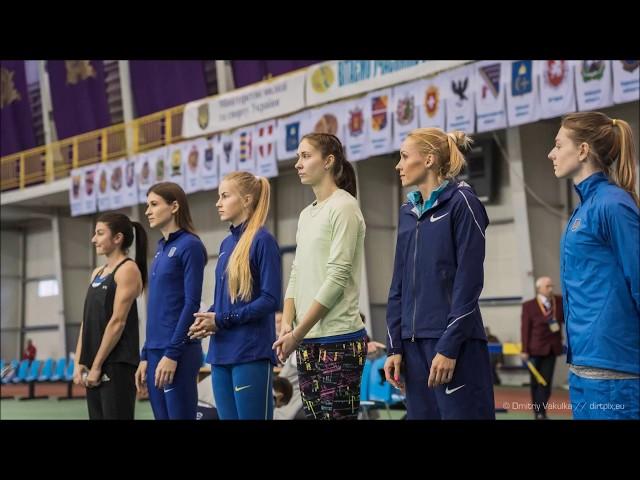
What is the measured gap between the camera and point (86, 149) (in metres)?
23.6

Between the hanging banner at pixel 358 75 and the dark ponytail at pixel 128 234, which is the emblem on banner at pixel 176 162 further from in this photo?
the dark ponytail at pixel 128 234

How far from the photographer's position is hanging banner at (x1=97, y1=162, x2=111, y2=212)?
66.4ft

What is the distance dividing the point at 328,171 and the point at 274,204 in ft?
51.3

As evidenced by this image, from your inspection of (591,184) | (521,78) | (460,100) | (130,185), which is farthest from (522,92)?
(130,185)

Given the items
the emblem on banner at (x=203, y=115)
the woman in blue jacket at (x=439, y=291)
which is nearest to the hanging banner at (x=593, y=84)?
the woman in blue jacket at (x=439, y=291)

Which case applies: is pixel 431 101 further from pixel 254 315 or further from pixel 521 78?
pixel 254 315

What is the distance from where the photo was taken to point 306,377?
3.67 meters

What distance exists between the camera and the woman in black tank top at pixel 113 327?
15.4ft

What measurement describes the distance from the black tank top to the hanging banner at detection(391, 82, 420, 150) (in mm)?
8931

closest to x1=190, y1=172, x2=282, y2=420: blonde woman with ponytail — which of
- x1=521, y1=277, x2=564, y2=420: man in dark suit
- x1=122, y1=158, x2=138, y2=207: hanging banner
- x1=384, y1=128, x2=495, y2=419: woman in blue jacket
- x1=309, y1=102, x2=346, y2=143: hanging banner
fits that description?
x1=384, y1=128, x2=495, y2=419: woman in blue jacket

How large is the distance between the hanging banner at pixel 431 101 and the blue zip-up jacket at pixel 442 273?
965 centimetres

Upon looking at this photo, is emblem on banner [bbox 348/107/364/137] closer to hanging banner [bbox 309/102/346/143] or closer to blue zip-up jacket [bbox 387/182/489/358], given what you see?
hanging banner [bbox 309/102/346/143]
